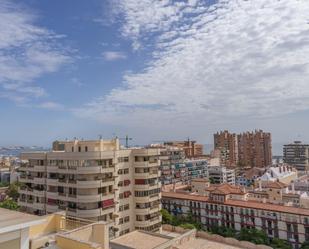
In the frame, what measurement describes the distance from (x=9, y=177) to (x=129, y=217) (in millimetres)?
88068

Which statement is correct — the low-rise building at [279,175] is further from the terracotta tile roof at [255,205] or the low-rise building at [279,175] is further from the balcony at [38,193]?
the balcony at [38,193]

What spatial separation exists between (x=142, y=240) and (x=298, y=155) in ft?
474

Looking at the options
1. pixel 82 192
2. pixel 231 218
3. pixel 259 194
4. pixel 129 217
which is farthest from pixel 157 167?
pixel 259 194

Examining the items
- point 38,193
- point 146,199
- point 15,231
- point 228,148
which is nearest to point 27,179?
point 38,193

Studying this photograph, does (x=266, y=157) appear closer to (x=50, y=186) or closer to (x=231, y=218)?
(x=231, y=218)

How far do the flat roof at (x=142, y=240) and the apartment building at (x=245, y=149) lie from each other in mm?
123642

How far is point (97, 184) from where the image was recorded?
34781 mm

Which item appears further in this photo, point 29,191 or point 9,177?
point 9,177

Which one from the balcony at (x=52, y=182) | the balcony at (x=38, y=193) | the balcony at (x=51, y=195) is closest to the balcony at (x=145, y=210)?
the balcony at (x=51, y=195)

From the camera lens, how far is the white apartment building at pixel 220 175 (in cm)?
10718

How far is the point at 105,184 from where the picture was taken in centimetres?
3569

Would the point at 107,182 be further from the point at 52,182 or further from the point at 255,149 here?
the point at 255,149

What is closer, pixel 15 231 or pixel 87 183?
pixel 15 231

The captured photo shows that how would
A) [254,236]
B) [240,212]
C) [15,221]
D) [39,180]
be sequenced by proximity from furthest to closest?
[240,212], [254,236], [39,180], [15,221]
